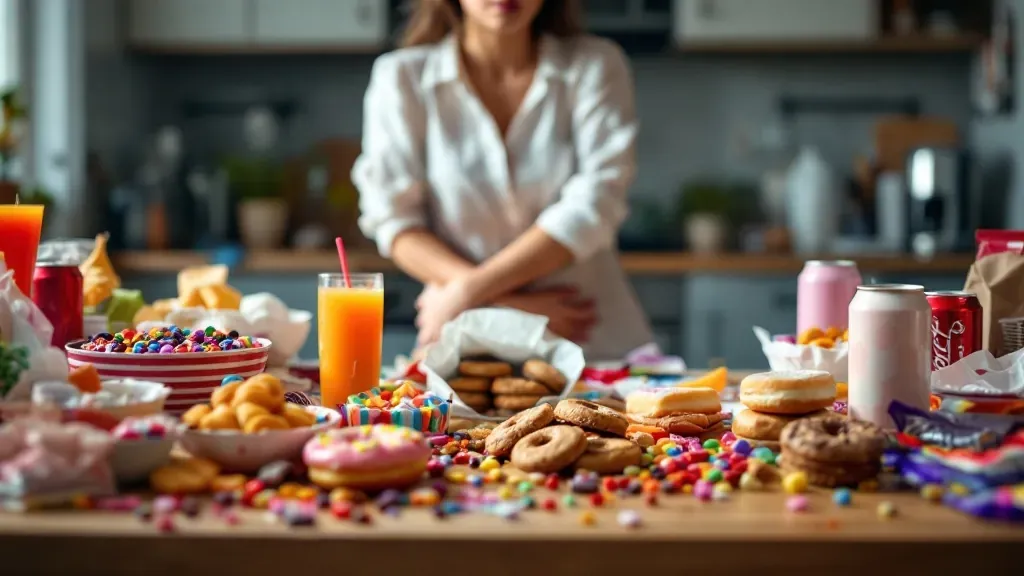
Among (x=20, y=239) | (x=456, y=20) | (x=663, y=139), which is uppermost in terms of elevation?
(x=456, y=20)

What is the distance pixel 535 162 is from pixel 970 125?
235 cm

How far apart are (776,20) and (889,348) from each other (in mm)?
2713

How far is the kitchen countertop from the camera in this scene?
3250 millimetres

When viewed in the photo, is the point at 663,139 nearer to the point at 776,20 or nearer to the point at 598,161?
the point at 776,20

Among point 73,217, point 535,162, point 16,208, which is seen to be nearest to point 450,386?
point 16,208

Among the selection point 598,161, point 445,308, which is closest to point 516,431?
point 445,308

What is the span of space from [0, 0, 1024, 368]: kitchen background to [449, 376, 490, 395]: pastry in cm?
179

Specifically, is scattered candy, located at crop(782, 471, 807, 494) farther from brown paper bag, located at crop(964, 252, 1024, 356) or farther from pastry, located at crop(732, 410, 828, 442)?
brown paper bag, located at crop(964, 252, 1024, 356)

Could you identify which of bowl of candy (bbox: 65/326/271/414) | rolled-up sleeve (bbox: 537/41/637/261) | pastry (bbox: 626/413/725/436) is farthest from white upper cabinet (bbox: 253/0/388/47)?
pastry (bbox: 626/413/725/436)

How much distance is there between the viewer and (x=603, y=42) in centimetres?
226

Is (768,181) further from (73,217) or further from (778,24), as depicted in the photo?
(73,217)

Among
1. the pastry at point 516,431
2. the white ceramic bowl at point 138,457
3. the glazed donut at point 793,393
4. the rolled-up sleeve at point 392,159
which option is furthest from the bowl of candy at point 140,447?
the rolled-up sleeve at point 392,159

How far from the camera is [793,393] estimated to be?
112 cm

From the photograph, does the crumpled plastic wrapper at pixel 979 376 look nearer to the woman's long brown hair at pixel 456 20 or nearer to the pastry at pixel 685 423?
the pastry at pixel 685 423
